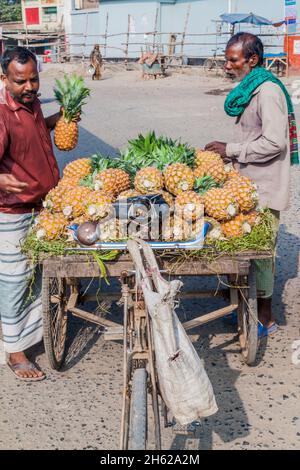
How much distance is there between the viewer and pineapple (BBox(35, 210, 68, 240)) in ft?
10.9

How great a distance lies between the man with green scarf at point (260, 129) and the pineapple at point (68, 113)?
3.18ft

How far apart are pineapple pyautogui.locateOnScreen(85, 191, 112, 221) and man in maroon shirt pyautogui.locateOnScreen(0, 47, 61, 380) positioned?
1.42 ft

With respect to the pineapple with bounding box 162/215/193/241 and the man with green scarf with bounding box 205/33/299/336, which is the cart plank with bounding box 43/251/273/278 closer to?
the pineapple with bounding box 162/215/193/241

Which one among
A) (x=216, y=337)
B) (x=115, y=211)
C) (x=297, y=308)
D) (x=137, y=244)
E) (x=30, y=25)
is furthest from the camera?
(x=30, y=25)

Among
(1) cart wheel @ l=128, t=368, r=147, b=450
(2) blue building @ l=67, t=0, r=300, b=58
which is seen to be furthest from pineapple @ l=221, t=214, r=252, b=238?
(2) blue building @ l=67, t=0, r=300, b=58

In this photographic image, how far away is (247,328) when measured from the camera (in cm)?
398

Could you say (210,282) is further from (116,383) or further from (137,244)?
(137,244)

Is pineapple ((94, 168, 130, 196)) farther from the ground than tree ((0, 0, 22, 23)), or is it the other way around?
tree ((0, 0, 22, 23))

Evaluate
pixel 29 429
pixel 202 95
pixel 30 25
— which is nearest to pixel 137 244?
pixel 29 429

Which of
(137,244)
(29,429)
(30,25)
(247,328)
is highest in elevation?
(30,25)

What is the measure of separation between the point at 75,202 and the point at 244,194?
3.19 ft

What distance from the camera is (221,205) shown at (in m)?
3.31

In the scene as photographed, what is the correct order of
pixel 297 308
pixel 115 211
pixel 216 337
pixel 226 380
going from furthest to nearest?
pixel 297 308 < pixel 216 337 < pixel 226 380 < pixel 115 211
